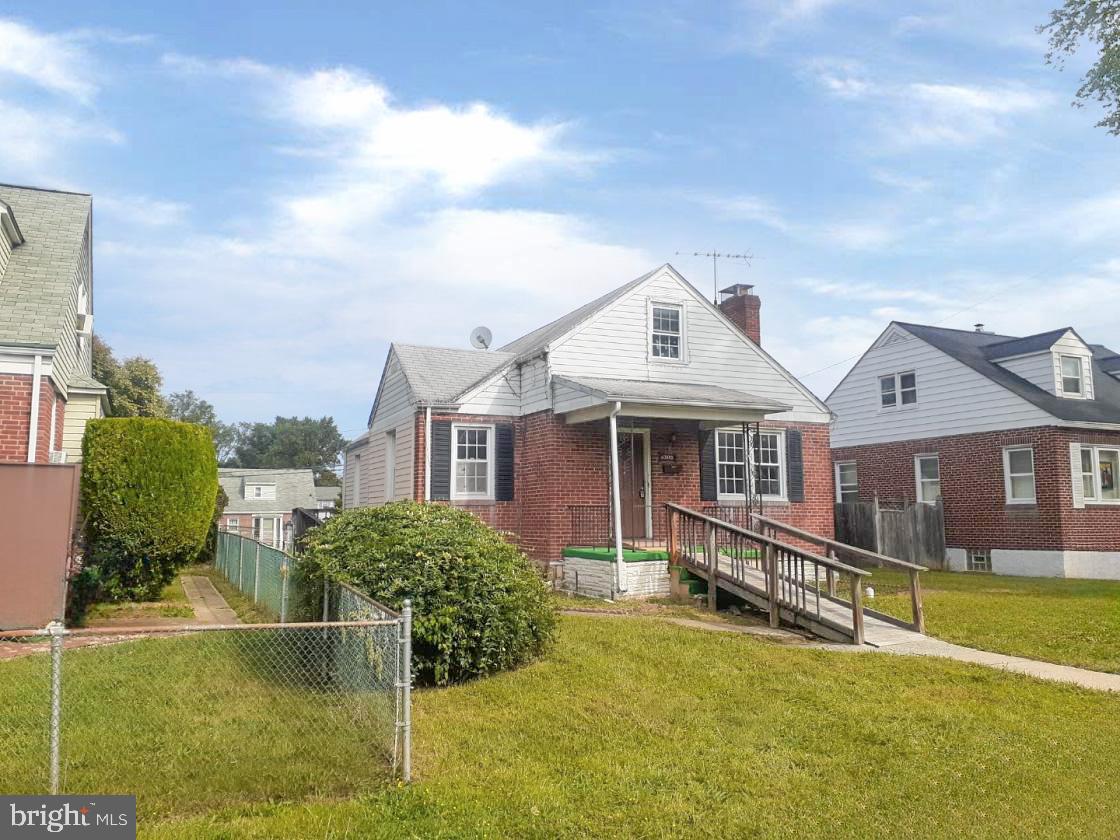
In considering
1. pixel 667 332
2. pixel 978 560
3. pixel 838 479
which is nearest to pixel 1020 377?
pixel 978 560

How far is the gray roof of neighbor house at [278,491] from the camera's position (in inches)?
2002

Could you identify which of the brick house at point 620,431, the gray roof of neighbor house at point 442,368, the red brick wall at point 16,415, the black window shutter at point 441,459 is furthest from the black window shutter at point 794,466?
the red brick wall at point 16,415

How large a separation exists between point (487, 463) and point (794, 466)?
21.4 ft

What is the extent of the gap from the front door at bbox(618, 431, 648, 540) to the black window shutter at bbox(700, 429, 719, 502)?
1317 millimetres

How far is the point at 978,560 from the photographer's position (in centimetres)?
2067

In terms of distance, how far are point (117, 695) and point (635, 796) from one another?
4.69m

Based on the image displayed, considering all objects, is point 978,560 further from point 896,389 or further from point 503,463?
point 503,463

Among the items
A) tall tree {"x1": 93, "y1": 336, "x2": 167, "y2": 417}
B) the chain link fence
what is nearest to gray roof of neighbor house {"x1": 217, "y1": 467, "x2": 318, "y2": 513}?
tall tree {"x1": 93, "y1": 336, "x2": 167, "y2": 417}

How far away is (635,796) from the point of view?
4.77 meters

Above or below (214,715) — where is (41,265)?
above

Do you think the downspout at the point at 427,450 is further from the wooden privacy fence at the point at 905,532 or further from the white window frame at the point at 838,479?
the white window frame at the point at 838,479

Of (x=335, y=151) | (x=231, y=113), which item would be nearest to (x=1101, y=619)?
(x=335, y=151)

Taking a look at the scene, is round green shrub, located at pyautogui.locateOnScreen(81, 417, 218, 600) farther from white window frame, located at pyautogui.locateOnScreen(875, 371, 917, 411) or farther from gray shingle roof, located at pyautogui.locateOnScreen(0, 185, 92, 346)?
white window frame, located at pyautogui.locateOnScreen(875, 371, 917, 411)

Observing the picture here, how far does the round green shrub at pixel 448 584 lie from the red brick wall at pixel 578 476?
6656 mm
